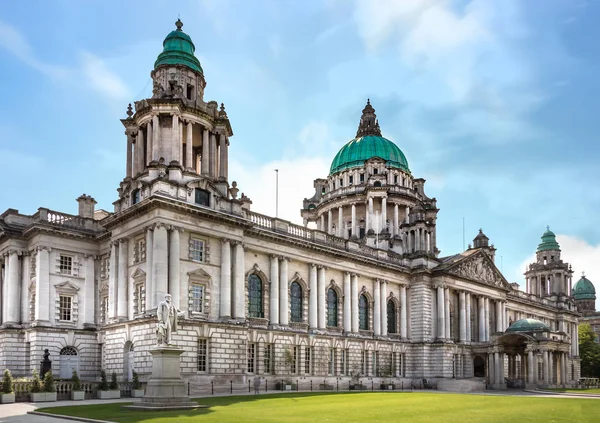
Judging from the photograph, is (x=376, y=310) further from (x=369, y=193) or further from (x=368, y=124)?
(x=368, y=124)

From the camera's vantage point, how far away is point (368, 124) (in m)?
102

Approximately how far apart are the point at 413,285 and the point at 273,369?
2465 cm

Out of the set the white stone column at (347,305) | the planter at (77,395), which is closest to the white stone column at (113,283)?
the planter at (77,395)

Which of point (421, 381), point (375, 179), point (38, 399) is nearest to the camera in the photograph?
point (38, 399)

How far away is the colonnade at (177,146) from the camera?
169 ft

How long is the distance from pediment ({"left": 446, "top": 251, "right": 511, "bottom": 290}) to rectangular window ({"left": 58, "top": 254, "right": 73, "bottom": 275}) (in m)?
42.0

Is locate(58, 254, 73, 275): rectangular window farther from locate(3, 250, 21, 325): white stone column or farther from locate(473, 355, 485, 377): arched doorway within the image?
locate(473, 355, 485, 377): arched doorway

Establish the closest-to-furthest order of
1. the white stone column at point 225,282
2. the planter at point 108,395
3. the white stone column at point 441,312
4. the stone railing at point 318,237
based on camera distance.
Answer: the planter at point 108,395
the white stone column at point 225,282
the stone railing at point 318,237
the white stone column at point 441,312

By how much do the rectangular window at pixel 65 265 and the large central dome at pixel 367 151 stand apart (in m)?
51.7

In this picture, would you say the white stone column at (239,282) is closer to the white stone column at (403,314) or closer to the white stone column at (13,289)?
the white stone column at (13,289)

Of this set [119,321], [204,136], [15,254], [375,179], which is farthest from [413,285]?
[15,254]

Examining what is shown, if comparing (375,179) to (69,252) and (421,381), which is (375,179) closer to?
(421,381)

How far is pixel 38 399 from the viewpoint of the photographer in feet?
124

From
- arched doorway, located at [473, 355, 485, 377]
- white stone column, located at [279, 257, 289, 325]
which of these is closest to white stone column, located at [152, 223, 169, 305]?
white stone column, located at [279, 257, 289, 325]
